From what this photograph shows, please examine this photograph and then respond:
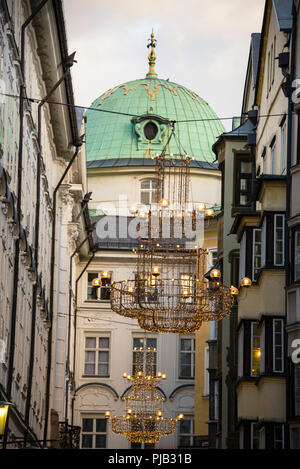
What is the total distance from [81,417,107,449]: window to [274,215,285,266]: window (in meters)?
26.6

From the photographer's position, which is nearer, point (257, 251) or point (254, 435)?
point (254, 435)

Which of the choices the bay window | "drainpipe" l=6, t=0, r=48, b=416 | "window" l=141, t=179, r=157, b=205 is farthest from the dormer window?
the bay window

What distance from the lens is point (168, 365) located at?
182ft

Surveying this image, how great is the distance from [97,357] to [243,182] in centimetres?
Result: 1801

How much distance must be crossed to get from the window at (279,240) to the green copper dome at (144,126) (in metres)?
33.4

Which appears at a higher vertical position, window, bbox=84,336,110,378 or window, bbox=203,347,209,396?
window, bbox=84,336,110,378

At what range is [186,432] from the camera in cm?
5503

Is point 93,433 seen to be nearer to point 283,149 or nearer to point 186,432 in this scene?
point 186,432

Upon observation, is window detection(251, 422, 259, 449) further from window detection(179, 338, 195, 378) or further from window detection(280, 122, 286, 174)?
window detection(179, 338, 195, 378)

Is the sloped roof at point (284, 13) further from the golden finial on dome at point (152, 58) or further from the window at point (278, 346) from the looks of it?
the golden finial on dome at point (152, 58)

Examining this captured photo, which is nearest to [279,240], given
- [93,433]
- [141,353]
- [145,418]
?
[145,418]

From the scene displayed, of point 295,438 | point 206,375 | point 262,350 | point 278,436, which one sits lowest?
point 295,438

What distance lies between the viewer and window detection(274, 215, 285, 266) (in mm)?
29497

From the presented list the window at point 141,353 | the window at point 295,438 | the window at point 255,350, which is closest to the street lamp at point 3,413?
the window at point 295,438
